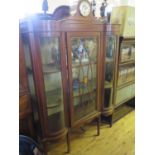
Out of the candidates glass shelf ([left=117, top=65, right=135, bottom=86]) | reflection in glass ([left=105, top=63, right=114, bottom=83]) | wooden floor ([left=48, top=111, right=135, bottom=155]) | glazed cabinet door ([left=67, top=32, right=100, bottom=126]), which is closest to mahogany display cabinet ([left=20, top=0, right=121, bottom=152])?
glazed cabinet door ([left=67, top=32, right=100, bottom=126])

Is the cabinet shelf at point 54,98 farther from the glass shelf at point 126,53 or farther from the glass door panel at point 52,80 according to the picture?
the glass shelf at point 126,53

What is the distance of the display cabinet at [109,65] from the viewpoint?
197cm

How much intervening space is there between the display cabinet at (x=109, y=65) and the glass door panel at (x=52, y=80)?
63 centimetres

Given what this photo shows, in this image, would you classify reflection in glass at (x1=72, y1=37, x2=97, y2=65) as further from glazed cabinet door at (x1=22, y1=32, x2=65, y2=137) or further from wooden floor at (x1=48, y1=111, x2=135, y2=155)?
wooden floor at (x1=48, y1=111, x2=135, y2=155)

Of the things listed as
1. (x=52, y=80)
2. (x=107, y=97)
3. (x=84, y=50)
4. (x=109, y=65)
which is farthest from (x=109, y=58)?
(x=52, y=80)

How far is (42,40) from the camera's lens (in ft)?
4.80

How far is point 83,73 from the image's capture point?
6.17 ft

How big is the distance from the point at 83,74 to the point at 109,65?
0.40 metres

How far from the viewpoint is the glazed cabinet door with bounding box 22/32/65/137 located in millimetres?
1454

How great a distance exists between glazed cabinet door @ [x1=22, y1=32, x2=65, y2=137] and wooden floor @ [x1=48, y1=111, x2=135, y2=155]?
1.07 ft

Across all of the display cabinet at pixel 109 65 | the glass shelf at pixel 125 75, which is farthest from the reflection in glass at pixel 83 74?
the glass shelf at pixel 125 75
